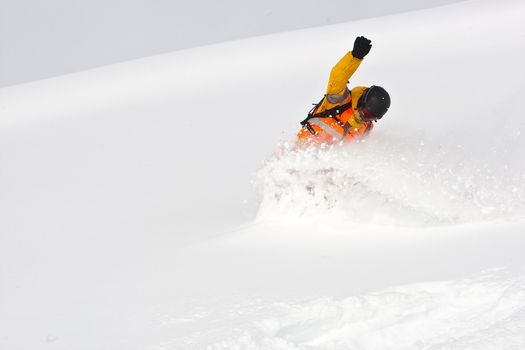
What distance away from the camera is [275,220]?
4.09 m

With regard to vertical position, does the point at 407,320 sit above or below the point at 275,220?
below

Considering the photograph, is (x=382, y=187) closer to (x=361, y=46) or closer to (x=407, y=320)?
(x=361, y=46)

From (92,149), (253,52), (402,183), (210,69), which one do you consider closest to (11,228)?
(92,149)

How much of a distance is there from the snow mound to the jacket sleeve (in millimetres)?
1846

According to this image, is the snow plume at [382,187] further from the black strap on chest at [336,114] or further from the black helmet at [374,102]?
the black helmet at [374,102]

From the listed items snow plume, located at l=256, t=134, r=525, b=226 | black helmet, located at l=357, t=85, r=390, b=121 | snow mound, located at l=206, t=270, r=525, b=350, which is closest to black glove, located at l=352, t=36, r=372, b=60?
black helmet, located at l=357, t=85, r=390, b=121

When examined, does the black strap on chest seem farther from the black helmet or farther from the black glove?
the black glove

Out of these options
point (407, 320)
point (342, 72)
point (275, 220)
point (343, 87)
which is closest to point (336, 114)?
point (343, 87)

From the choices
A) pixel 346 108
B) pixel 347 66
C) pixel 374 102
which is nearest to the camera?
pixel 374 102

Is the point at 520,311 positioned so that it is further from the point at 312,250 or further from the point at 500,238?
the point at 312,250

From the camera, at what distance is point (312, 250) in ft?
10.6

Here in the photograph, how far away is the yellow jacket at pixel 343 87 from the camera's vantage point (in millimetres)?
3844

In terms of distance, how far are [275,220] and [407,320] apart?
1.98 meters

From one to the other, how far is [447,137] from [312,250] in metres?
3.03
